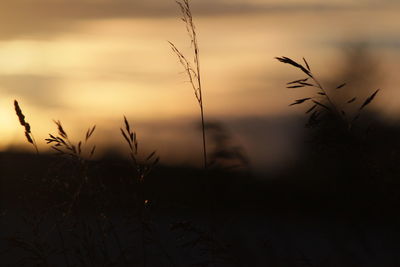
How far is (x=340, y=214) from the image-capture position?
3637 millimetres

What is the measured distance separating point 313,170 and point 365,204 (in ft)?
4.89

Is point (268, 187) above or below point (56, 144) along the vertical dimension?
below

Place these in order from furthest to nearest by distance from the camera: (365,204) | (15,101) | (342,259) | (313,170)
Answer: (313,170)
(15,101)
(342,259)
(365,204)

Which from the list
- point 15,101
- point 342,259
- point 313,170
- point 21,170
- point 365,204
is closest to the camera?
point 365,204

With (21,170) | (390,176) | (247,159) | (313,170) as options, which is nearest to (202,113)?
(247,159)

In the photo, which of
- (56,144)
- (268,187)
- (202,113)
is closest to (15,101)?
(56,144)

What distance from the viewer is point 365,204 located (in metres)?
3.54

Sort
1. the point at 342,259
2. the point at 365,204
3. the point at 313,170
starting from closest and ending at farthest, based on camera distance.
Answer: the point at 365,204
the point at 342,259
the point at 313,170

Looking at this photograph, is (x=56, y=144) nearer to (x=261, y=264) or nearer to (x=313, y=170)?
(x=261, y=264)

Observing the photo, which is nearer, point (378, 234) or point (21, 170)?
point (378, 234)

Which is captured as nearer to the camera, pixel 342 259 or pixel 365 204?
pixel 365 204

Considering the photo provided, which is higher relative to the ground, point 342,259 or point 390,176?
point 390,176

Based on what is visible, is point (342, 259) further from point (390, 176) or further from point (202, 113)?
point (202, 113)

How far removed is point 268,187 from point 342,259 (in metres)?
4.06
